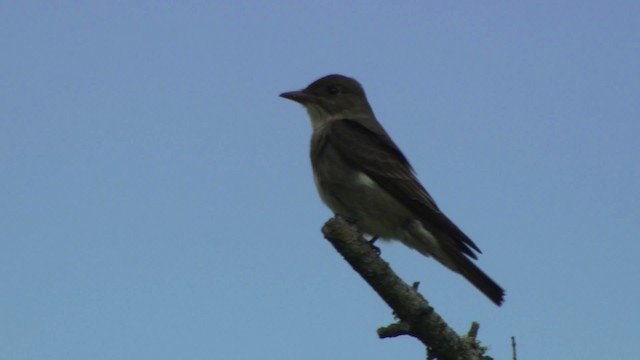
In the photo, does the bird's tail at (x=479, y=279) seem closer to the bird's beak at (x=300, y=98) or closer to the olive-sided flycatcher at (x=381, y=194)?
the olive-sided flycatcher at (x=381, y=194)

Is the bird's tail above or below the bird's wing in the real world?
below

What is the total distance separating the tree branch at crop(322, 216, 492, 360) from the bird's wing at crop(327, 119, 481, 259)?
8.29ft

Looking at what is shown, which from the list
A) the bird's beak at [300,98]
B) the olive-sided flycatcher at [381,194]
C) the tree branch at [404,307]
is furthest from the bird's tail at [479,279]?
the bird's beak at [300,98]

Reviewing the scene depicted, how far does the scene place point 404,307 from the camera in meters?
6.37

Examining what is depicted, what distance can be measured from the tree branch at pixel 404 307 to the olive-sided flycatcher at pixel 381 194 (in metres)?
2.06

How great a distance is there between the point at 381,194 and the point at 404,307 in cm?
325

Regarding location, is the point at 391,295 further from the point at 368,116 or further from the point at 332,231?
the point at 368,116

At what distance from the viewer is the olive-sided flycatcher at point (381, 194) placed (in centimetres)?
905

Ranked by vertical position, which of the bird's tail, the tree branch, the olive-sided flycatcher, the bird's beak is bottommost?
the tree branch

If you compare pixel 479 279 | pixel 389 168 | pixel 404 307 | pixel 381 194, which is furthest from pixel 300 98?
pixel 404 307

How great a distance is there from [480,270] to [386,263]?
2309mm

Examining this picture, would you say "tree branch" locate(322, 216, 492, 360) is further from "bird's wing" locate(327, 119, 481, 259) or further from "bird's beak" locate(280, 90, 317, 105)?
"bird's beak" locate(280, 90, 317, 105)

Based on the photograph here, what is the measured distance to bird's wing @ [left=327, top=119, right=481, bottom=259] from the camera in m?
9.12

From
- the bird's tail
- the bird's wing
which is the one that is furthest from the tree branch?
the bird's wing
